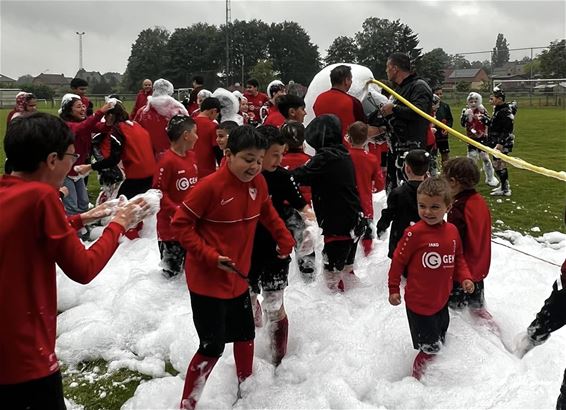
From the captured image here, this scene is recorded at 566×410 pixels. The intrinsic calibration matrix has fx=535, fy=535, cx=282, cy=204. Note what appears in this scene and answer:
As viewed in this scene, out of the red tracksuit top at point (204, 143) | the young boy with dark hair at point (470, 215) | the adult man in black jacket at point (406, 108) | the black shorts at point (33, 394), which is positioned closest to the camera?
the black shorts at point (33, 394)

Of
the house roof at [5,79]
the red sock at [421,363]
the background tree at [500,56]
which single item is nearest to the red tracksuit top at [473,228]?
the red sock at [421,363]

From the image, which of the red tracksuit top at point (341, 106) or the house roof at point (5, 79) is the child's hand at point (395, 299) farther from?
the house roof at point (5, 79)

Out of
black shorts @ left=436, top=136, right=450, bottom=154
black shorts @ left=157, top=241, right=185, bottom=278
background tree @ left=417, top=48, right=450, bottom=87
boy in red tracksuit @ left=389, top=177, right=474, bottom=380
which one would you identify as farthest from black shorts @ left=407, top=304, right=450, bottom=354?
background tree @ left=417, top=48, right=450, bottom=87

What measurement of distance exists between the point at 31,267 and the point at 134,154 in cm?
448

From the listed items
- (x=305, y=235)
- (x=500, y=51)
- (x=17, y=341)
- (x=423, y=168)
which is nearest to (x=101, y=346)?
(x=305, y=235)

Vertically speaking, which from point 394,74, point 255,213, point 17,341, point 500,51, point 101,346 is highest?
point 500,51

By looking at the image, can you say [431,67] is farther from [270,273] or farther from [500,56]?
[270,273]

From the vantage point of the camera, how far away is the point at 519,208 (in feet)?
27.5

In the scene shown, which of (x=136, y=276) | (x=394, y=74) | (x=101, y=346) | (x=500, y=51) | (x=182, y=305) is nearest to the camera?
(x=101, y=346)

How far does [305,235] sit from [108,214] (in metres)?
1.51

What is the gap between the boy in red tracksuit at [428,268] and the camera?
337cm

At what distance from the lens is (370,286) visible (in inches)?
198

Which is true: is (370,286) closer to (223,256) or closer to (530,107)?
(223,256)

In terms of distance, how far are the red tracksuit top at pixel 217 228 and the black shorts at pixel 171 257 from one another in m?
2.19
